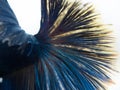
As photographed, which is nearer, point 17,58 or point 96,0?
point 17,58

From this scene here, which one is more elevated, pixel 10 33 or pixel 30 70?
pixel 10 33

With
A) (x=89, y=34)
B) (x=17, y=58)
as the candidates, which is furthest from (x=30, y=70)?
(x=89, y=34)

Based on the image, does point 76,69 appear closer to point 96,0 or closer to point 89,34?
point 89,34

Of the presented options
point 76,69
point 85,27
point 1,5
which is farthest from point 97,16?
point 1,5

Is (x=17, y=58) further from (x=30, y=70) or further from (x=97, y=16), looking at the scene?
(x=97, y=16)

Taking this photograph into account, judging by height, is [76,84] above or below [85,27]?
below

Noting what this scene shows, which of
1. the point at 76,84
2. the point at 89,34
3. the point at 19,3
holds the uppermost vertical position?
the point at 19,3
